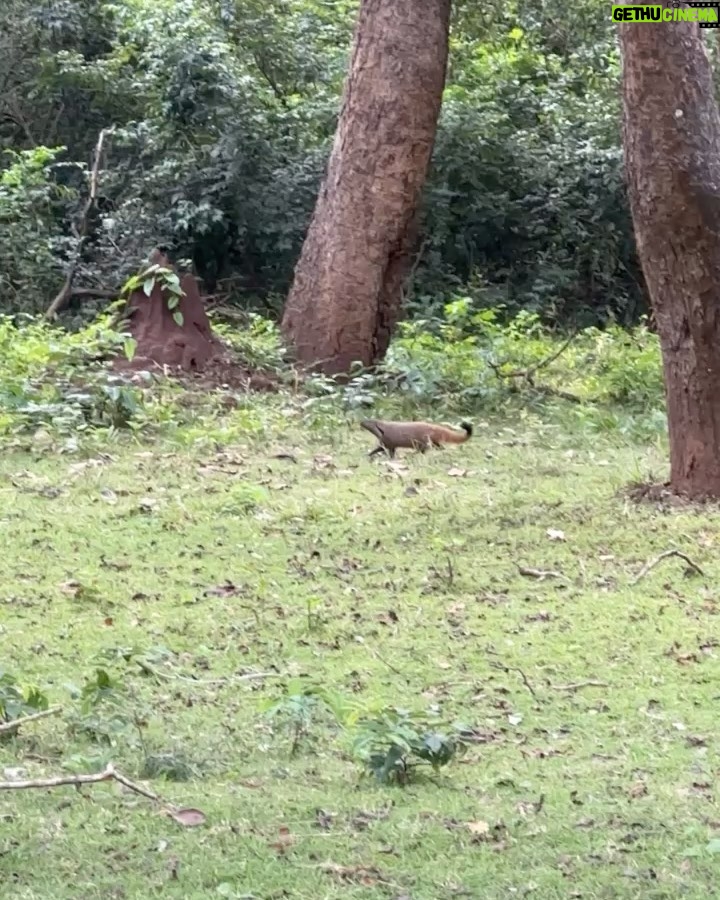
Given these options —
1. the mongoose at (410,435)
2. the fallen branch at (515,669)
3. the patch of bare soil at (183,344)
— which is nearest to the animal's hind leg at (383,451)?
the mongoose at (410,435)

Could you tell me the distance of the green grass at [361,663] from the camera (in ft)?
10.3

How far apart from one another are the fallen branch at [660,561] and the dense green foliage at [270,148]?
9.85 m

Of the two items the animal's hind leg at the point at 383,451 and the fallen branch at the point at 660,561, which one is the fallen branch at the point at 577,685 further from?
the animal's hind leg at the point at 383,451

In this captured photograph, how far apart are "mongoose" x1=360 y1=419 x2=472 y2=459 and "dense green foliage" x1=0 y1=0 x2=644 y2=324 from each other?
685 centimetres

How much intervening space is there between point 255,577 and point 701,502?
215 centimetres

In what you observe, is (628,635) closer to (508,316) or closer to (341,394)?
(341,394)

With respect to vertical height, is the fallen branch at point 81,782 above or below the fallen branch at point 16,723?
above

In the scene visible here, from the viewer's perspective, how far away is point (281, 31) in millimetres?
17172

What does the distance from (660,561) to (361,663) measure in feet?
5.20

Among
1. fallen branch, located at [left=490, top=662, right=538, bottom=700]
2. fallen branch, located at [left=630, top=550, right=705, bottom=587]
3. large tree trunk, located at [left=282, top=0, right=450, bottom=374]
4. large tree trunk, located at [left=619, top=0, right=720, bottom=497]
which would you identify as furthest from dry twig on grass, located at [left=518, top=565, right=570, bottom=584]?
large tree trunk, located at [left=282, top=0, right=450, bottom=374]

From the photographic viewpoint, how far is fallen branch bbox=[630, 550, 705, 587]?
5.56 metres

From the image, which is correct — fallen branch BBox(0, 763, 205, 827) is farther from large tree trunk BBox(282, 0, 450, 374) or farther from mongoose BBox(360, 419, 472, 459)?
large tree trunk BBox(282, 0, 450, 374)

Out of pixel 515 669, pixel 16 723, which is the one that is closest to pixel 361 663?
pixel 515 669

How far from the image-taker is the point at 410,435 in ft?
27.7
